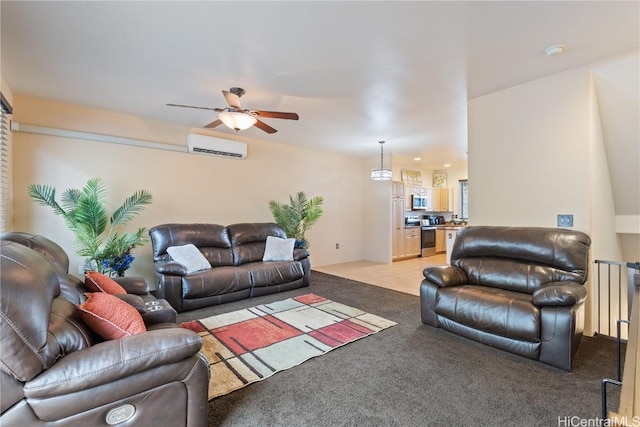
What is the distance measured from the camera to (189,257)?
3.95m

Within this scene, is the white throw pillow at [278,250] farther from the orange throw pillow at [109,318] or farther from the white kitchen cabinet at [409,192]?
the white kitchen cabinet at [409,192]

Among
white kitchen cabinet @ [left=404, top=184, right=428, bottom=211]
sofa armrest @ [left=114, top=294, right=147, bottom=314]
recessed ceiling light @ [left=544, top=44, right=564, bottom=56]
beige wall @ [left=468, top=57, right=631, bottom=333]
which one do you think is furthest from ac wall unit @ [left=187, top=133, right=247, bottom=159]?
white kitchen cabinet @ [left=404, top=184, right=428, bottom=211]

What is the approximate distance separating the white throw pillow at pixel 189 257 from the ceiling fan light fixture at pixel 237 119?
74.1 inches

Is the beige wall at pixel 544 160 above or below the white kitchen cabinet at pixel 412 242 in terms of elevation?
above

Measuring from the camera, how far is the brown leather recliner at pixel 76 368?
113 centimetres

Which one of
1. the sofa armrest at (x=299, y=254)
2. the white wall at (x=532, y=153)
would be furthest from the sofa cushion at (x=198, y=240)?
the white wall at (x=532, y=153)

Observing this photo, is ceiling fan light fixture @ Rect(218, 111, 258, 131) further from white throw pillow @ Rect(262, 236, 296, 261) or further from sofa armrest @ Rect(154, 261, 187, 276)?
white throw pillow @ Rect(262, 236, 296, 261)

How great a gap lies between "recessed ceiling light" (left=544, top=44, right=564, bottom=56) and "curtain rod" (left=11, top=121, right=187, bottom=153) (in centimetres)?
469

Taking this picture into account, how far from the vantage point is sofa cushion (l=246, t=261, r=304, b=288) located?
4.23 m

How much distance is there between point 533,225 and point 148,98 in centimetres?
467

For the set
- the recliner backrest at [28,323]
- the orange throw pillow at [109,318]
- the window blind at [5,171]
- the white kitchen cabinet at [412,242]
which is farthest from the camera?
the white kitchen cabinet at [412,242]

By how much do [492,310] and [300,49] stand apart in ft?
8.97

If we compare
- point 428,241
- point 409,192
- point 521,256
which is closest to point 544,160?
point 521,256

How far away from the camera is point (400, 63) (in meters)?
2.71
